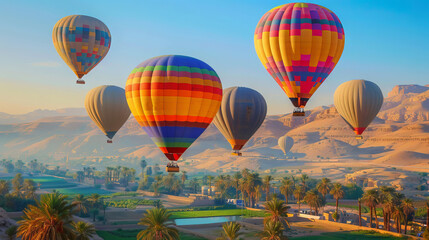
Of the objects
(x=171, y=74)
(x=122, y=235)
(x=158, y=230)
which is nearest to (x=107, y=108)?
(x=122, y=235)

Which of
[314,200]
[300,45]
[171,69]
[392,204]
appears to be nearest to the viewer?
[171,69]

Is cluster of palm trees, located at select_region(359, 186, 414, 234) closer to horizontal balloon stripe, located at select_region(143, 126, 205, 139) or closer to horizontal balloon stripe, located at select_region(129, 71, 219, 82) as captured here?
horizontal balloon stripe, located at select_region(143, 126, 205, 139)

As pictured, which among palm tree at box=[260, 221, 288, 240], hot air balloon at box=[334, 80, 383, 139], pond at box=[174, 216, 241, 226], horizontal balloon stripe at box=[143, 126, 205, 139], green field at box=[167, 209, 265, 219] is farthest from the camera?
green field at box=[167, 209, 265, 219]

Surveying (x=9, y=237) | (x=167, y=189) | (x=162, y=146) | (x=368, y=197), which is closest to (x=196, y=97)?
(x=162, y=146)

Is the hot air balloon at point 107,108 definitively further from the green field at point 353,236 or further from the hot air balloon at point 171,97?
the green field at point 353,236

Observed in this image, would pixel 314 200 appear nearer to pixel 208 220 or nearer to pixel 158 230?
pixel 208 220

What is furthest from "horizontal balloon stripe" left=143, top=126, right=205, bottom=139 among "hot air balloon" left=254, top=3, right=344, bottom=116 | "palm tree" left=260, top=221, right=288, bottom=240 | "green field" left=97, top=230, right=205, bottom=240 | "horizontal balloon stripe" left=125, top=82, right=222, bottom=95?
"green field" left=97, top=230, right=205, bottom=240
